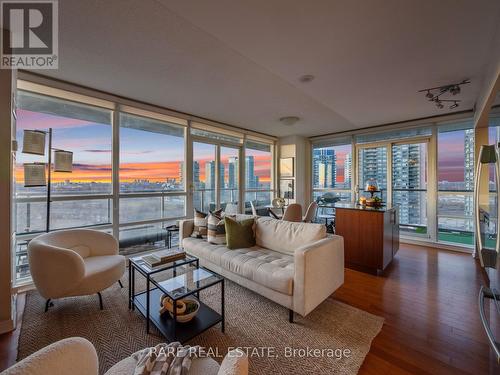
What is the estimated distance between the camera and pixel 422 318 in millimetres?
2109

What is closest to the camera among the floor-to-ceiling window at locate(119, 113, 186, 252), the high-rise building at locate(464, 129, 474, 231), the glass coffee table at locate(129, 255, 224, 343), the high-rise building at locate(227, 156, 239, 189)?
the glass coffee table at locate(129, 255, 224, 343)

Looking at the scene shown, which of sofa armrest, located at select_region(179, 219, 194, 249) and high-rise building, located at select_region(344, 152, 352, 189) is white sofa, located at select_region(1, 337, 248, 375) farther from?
high-rise building, located at select_region(344, 152, 352, 189)

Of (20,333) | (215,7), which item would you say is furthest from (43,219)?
(215,7)

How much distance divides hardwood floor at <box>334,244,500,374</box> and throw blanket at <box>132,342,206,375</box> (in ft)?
4.16

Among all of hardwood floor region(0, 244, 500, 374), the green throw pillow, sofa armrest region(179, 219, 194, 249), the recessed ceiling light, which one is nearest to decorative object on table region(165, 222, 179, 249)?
sofa armrest region(179, 219, 194, 249)

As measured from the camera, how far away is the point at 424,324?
6.62 ft

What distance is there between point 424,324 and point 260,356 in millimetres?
1564

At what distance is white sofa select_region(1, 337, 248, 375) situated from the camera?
75cm

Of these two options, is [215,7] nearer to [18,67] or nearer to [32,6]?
[32,6]

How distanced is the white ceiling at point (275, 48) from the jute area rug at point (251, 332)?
8.67 feet

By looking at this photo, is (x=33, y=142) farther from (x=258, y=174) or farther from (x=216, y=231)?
(x=258, y=174)

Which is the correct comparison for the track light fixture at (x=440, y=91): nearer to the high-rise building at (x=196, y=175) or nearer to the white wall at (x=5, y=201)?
the high-rise building at (x=196, y=175)

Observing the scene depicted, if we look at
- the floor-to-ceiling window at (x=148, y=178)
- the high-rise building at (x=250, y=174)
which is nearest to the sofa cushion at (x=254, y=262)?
the floor-to-ceiling window at (x=148, y=178)

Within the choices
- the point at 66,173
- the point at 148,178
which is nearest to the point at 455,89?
the point at 148,178
